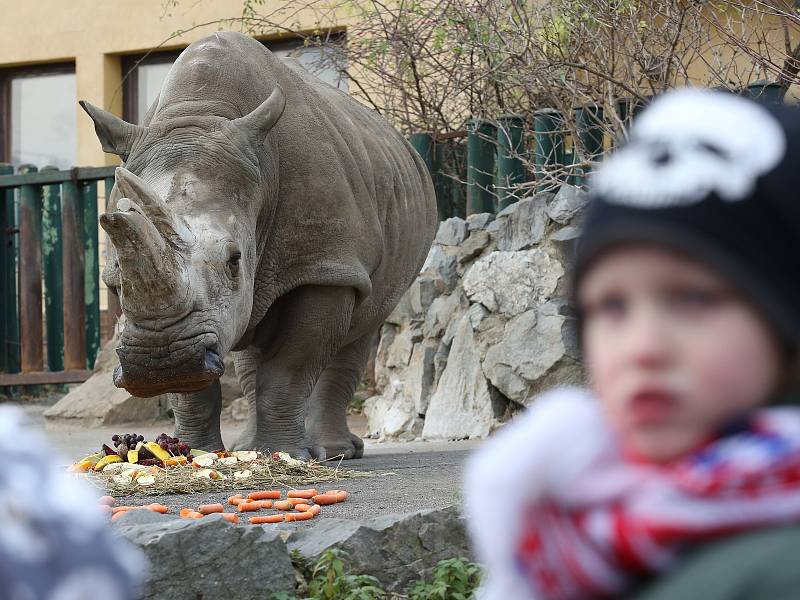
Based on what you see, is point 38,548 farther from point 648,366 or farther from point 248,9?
point 248,9

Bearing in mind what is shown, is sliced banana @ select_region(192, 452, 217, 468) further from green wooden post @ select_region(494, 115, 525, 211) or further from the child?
the child

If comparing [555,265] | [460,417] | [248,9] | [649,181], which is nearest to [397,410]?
[460,417]

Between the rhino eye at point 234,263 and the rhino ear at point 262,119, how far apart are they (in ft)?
2.22

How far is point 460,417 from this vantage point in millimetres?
9617

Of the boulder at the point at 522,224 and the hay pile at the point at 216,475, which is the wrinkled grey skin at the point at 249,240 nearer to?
the hay pile at the point at 216,475

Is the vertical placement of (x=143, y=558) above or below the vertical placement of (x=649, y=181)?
below

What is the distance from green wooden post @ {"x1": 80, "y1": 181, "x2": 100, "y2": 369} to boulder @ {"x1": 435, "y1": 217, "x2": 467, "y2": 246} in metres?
3.54

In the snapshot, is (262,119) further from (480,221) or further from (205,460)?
(480,221)

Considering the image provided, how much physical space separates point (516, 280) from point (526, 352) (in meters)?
0.53

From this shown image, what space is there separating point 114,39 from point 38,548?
13854 millimetres

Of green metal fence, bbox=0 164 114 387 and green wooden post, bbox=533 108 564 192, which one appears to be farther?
green metal fence, bbox=0 164 114 387

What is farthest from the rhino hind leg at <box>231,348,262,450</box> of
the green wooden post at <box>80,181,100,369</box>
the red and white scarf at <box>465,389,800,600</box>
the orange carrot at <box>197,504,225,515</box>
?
the red and white scarf at <box>465,389,800,600</box>

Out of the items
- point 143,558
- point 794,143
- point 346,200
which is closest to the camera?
point 794,143

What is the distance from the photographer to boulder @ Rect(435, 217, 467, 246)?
1024cm
